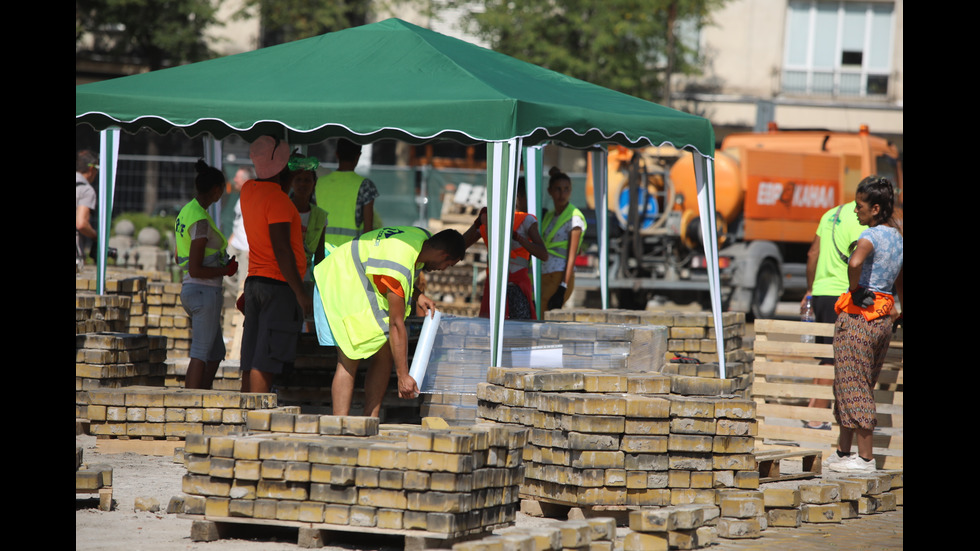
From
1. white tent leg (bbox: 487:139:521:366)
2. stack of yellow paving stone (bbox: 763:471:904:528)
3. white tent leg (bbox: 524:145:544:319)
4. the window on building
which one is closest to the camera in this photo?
stack of yellow paving stone (bbox: 763:471:904:528)

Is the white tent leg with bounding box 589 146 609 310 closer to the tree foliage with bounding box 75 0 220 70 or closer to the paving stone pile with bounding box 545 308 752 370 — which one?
the paving stone pile with bounding box 545 308 752 370

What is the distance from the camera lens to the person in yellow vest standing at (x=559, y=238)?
1000cm

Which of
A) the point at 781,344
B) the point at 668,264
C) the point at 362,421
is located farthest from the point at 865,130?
the point at 362,421

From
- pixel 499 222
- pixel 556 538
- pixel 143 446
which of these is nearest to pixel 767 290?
pixel 499 222

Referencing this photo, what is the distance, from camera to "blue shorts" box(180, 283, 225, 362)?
772 cm

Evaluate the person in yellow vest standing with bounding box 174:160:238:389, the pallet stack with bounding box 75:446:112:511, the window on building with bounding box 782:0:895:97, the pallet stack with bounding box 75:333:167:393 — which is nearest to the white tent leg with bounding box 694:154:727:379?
the person in yellow vest standing with bounding box 174:160:238:389

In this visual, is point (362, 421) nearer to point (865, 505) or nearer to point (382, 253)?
point (382, 253)

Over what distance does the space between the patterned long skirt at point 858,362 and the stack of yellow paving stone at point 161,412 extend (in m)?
4.00

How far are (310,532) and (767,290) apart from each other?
44.9 feet

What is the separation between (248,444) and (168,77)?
4.10 m

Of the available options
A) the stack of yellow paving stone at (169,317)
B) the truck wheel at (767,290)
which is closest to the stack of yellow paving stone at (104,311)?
the stack of yellow paving stone at (169,317)

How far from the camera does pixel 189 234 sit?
7684mm

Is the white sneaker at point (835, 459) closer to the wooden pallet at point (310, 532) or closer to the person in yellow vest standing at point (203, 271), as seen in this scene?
the wooden pallet at point (310, 532)

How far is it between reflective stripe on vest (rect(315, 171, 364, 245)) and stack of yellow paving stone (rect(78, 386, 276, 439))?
1761mm
